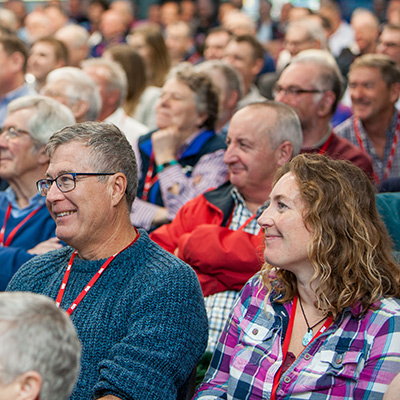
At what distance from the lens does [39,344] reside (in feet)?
4.15

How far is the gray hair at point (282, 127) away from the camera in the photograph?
2.87 metres

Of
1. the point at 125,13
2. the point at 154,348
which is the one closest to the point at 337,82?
the point at 154,348

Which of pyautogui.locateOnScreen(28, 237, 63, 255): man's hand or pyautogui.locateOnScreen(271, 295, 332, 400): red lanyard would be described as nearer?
pyautogui.locateOnScreen(271, 295, 332, 400): red lanyard

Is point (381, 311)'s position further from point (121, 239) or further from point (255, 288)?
point (121, 239)

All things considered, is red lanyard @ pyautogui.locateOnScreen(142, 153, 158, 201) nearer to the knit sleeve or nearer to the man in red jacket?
the man in red jacket

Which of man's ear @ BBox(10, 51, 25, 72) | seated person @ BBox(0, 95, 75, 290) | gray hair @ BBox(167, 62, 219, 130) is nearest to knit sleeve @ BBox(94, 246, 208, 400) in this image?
seated person @ BBox(0, 95, 75, 290)

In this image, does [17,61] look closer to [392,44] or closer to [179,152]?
[179,152]

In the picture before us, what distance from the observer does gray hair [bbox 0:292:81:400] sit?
1.24m

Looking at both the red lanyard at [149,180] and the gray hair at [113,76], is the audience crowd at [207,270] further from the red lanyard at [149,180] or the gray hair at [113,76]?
the gray hair at [113,76]

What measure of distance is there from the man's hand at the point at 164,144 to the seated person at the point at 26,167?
2.12 feet

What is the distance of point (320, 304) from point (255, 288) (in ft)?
0.79

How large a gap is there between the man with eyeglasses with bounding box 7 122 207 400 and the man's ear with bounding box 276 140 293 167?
884 mm

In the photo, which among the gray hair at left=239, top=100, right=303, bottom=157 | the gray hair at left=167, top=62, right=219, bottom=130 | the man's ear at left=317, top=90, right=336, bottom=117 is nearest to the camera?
the gray hair at left=239, top=100, right=303, bottom=157

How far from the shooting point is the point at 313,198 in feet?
6.50
